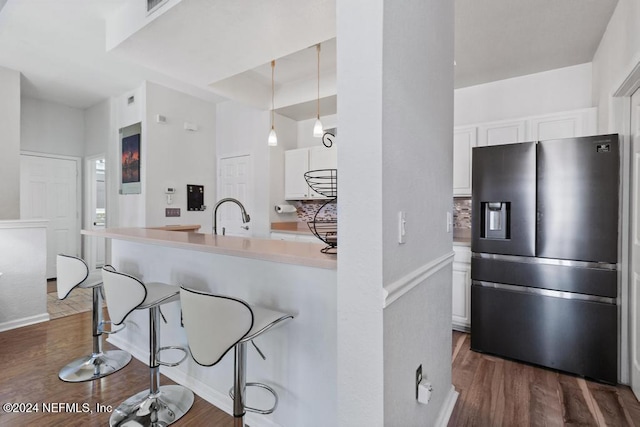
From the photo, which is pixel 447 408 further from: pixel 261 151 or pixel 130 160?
pixel 130 160

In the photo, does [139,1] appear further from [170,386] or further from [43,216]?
[43,216]

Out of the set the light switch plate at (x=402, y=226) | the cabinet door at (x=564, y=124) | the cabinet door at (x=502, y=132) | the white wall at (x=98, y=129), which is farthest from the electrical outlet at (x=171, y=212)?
the cabinet door at (x=564, y=124)

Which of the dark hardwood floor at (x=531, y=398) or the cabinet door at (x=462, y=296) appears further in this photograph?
the cabinet door at (x=462, y=296)

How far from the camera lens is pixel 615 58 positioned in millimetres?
2248

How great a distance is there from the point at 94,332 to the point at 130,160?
9.01ft

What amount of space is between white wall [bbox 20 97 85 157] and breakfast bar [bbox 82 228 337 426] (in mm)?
4165

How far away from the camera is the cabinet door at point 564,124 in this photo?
2.80 meters

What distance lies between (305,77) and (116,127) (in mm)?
2932

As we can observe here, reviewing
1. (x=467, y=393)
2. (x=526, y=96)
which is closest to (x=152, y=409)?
(x=467, y=393)

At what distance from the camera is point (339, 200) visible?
107 centimetres

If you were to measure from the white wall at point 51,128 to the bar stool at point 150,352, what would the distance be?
440 centimetres

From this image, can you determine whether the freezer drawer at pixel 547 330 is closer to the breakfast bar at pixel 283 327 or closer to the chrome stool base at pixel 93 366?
the breakfast bar at pixel 283 327

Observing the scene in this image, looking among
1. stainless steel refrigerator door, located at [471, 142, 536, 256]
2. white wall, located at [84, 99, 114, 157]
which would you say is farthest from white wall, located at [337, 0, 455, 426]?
white wall, located at [84, 99, 114, 157]

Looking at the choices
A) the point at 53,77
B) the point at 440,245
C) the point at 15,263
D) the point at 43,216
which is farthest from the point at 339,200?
the point at 43,216
